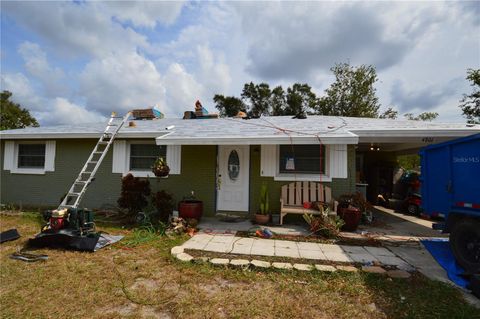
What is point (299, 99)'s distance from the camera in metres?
28.1

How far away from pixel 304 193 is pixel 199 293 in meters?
4.44

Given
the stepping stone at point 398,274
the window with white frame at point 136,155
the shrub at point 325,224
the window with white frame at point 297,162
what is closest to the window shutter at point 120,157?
the window with white frame at point 136,155

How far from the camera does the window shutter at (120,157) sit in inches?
335

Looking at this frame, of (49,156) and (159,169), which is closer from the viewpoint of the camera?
(159,169)

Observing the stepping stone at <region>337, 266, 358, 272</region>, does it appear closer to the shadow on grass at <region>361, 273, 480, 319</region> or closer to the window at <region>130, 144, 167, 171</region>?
the shadow on grass at <region>361, 273, 480, 319</region>

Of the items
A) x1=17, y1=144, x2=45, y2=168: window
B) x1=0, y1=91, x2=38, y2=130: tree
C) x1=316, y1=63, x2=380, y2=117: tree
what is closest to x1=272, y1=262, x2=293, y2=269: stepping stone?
x1=17, y1=144, x2=45, y2=168: window

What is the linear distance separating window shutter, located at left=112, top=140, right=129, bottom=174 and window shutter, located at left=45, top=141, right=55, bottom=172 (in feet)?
8.69

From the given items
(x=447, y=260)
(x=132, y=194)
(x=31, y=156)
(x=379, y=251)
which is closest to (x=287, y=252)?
(x=379, y=251)

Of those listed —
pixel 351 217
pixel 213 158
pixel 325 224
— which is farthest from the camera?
pixel 213 158

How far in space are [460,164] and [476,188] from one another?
0.52m

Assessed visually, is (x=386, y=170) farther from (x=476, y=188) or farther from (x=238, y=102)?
(x=238, y=102)

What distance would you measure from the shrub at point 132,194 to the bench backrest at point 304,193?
4237 millimetres

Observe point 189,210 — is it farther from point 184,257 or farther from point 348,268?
point 348,268

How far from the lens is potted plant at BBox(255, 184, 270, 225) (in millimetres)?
6805
